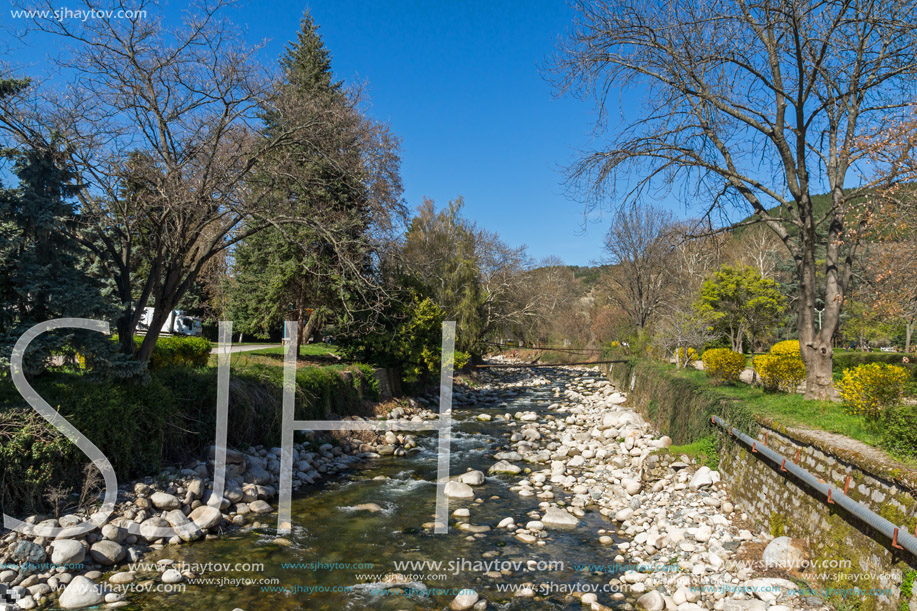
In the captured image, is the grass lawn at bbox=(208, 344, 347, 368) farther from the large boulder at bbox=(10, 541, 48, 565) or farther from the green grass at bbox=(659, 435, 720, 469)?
the green grass at bbox=(659, 435, 720, 469)

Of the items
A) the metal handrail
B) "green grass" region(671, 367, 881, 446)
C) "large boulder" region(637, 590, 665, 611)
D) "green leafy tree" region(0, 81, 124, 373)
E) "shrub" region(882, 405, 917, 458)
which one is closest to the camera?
the metal handrail

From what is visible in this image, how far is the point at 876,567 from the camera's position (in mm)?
4539

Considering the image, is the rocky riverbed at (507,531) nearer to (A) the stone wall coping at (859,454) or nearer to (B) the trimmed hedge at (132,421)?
(B) the trimmed hedge at (132,421)

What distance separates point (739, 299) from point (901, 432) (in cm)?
1810

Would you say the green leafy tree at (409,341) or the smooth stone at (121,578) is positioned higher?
the green leafy tree at (409,341)

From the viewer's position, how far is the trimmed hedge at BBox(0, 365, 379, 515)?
6.14 meters

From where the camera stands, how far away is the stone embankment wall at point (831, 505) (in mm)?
4418

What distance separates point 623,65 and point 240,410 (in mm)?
9329

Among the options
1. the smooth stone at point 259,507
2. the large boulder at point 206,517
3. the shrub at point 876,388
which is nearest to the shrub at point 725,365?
the shrub at point 876,388

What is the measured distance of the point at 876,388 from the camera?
249 inches

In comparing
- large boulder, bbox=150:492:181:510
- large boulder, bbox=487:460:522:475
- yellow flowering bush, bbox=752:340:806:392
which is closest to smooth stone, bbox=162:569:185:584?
large boulder, bbox=150:492:181:510

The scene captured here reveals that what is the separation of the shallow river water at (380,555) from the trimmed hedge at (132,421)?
64.4 inches

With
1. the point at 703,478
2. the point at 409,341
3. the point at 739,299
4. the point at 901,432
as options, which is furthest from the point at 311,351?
the point at 901,432

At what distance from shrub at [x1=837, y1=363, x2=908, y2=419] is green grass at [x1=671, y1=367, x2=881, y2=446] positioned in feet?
0.62
